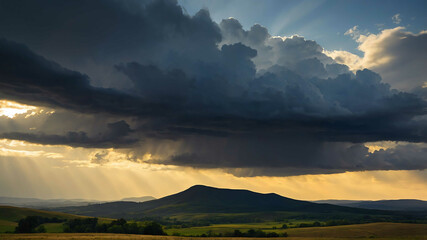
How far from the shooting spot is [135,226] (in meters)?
152

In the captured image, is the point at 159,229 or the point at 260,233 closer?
the point at 159,229

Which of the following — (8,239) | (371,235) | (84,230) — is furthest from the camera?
(84,230)

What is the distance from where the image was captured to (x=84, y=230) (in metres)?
168

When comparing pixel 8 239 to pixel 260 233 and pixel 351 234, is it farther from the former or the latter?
pixel 351 234

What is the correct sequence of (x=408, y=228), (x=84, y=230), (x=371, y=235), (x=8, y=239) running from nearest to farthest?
(x=8, y=239), (x=371, y=235), (x=408, y=228), (x=84, y=230)

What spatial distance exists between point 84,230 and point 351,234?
11915cm

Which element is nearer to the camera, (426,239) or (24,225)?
(426,239)

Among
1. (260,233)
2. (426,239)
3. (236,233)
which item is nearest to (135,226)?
(236,233)

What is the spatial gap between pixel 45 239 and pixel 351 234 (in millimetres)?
120803

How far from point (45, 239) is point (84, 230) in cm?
8598

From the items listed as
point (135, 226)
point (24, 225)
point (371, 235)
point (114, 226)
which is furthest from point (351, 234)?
point (24, 225)

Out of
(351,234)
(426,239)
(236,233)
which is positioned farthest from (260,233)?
(426,239)

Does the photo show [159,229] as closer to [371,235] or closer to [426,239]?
[371,235]

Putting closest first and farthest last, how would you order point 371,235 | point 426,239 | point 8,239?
point 8,239 < point 426,239 < point 371,235
